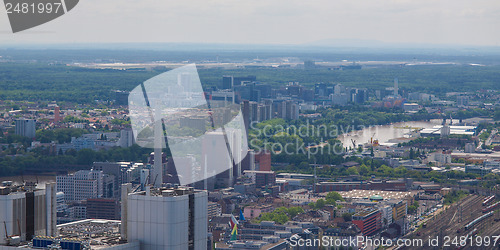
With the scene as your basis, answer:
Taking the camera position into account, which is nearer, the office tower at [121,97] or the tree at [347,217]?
the tree at [347,217]

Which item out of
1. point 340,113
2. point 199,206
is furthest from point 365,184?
point 340,113

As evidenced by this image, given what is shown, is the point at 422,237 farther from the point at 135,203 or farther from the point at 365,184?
the point at 135,203

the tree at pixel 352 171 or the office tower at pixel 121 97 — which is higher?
the office tower at pixel 121 97

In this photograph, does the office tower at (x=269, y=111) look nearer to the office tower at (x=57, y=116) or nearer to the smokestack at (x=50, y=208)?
the office tower at (x=57, y=116)

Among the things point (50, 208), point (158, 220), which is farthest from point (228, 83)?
point (158, 220)

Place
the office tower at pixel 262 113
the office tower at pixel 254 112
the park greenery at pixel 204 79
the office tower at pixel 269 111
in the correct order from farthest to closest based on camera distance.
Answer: the park greenery at pixel 204 79
the office tower at pixel 269 111
the office tower at pixel 262 113
the office tower at pixel 254 112

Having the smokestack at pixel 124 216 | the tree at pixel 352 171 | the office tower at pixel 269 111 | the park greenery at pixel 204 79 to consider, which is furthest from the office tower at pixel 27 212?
the park greenery at pixel 204 79
